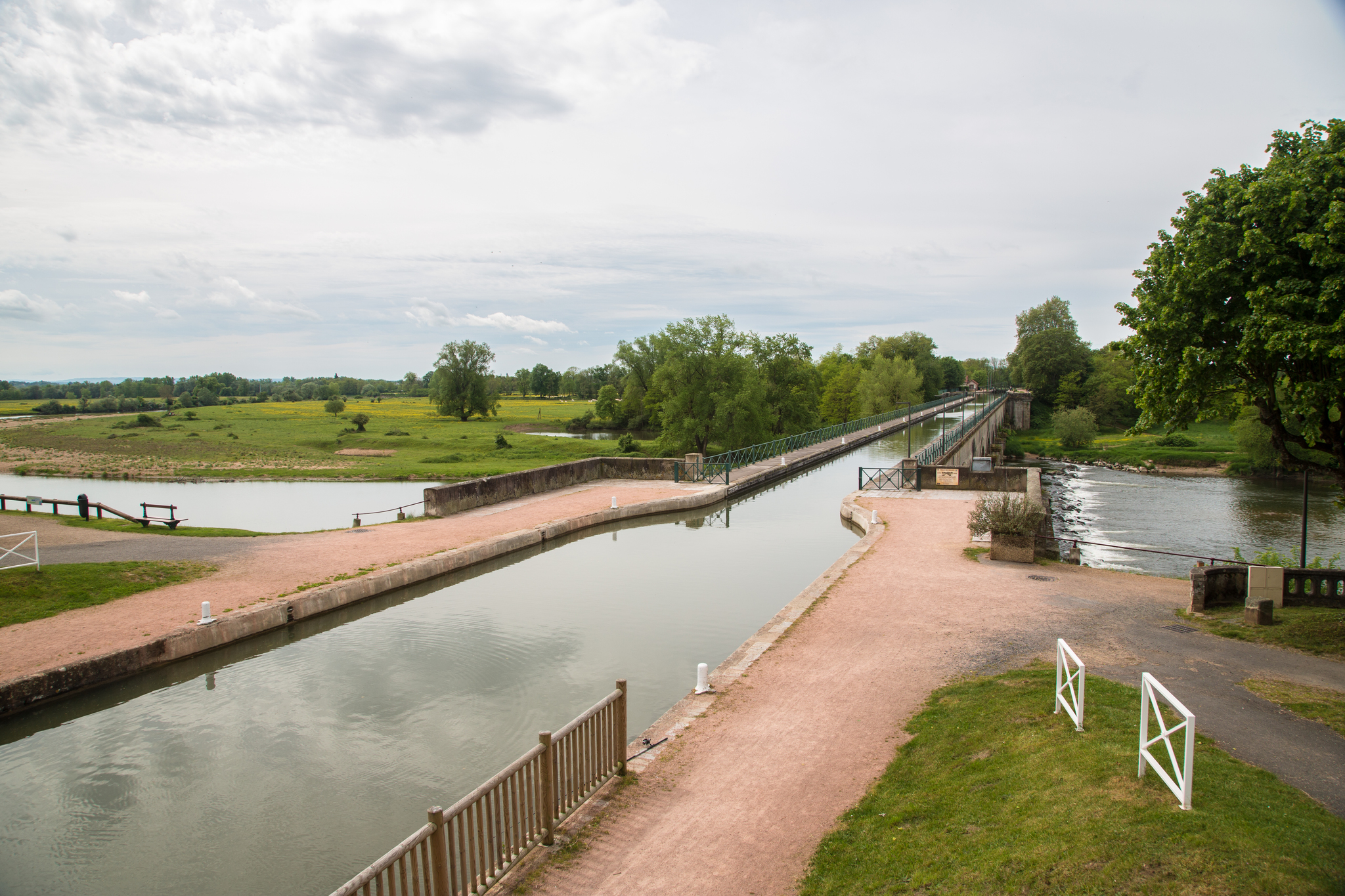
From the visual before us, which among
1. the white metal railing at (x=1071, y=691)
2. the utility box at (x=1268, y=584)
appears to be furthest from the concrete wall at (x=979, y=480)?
the white metal railing at (x=1071, y=691)

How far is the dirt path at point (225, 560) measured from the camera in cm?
1106

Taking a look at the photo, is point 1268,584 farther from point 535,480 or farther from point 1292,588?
point 535,480

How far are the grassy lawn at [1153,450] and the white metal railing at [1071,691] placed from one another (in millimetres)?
44669

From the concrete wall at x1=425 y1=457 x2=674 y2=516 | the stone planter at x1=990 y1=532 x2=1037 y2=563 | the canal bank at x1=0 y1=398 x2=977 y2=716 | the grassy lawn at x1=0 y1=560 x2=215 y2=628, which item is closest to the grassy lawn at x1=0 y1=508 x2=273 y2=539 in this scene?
the canal bank at x1=0 y1=398 x2=977 y2=716

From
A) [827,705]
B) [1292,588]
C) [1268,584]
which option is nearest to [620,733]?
[827,705]

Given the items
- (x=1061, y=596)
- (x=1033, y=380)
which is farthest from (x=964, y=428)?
(x=1033, y=380)

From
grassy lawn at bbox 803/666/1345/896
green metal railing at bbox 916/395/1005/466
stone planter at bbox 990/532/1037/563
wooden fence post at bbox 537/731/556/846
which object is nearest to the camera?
grassy lawn at bbox 803/666/1345/896

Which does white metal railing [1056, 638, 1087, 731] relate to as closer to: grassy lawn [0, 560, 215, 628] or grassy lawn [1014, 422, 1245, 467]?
grassy lawn [0, 560, 215, 628]

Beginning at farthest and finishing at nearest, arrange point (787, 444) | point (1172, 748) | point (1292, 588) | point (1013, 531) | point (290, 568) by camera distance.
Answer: point (787, 444) → point (1013, 531) → point (290, 568) → point (1292, 588) → point (1172, 748)

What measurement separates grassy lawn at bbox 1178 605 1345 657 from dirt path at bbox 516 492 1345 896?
0.48m

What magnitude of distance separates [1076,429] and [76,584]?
220 ft

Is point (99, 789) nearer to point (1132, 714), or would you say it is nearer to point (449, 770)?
point (449, 770)

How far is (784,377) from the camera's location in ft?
193

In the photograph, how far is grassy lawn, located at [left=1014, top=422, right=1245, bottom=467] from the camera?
50531 millimetres
